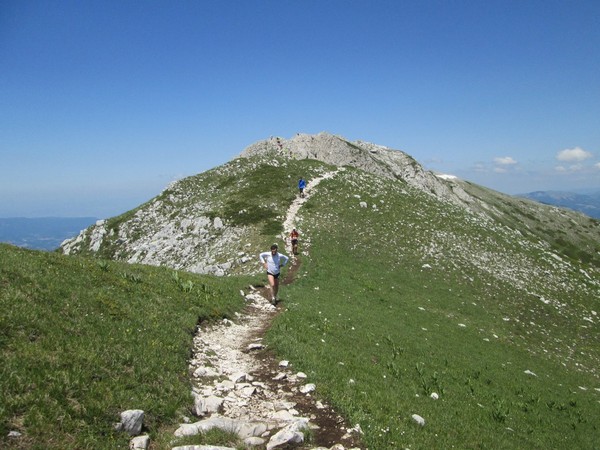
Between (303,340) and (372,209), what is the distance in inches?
1447

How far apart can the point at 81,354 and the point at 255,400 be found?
4.87 m

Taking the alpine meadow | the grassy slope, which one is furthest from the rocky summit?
the grassy slope

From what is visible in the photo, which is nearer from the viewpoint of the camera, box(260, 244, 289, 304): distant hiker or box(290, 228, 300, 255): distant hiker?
box(260, 244, 289, 304): distant hiker

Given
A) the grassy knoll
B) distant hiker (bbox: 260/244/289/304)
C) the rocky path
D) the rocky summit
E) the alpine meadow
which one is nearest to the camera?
the grassy knoll

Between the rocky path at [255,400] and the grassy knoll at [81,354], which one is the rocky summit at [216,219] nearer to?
the rocky path at [255,400]

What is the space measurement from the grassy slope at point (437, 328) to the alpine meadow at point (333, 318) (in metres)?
0.12

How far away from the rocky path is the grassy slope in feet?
2.09

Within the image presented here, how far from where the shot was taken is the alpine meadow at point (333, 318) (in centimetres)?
911

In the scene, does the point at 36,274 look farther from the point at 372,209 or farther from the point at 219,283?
the point at 372,209

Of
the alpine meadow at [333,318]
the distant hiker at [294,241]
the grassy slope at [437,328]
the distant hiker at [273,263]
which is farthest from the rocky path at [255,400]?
the distant hiker at [294,241]

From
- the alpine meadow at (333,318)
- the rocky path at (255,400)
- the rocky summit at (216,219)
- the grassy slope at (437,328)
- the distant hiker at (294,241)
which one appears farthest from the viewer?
the rocky summit at (216,219)

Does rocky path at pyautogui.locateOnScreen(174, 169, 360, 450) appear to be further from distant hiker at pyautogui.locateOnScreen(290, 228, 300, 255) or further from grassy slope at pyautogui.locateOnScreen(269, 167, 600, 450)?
distant hiker at pyautogui.locateOnScreen(290, 228, 300, 255)

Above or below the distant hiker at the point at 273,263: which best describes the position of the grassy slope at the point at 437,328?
below

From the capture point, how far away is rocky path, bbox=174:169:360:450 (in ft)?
28.9
